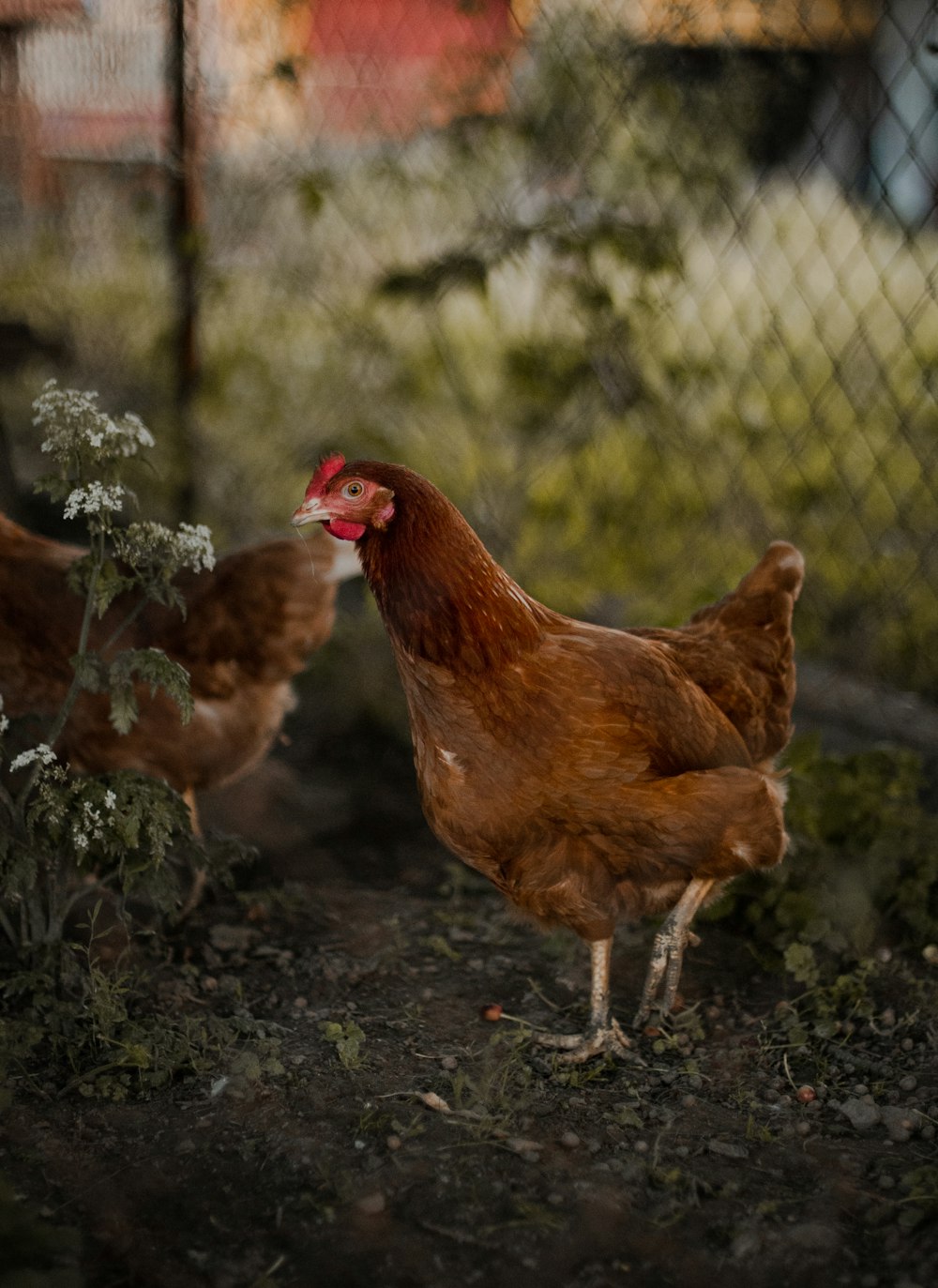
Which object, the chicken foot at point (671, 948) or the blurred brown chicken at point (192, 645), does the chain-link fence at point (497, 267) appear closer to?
the blurred brown chicken at point (192, 645)

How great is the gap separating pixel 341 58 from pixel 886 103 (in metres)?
2.61

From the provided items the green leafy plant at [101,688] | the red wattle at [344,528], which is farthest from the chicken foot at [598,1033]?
the red wattle at [344,528]

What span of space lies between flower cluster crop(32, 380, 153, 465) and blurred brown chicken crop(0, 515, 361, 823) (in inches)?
32.0

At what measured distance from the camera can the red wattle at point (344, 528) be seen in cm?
262

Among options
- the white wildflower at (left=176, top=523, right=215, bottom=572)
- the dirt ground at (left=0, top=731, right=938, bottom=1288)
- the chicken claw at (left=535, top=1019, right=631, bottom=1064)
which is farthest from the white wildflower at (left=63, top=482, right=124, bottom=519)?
the chicken claw at (left=535, top=1019, right=631, bottom=1064)

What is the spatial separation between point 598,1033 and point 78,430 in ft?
6.03

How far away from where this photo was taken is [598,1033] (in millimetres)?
2900

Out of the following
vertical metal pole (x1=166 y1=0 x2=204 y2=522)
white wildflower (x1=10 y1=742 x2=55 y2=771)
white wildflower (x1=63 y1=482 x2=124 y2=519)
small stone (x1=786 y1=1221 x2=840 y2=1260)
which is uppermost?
vertical metal pole (x1=166 y1=0 x2=204 y2=522)

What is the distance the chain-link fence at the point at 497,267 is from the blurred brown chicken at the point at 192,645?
3.89 feet

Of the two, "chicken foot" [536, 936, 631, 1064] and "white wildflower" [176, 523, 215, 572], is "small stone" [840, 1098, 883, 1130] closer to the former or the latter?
"chicken foot" [536, 936, 631, 1064]

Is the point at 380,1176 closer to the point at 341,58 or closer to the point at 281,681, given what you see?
the point at 281,681

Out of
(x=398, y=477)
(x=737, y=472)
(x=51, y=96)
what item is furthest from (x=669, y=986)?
(x=51, y=96)

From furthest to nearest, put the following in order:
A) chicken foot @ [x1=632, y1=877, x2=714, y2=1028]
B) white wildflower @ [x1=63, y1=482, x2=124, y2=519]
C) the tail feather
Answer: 1. the tail feather
2. chicken foot @ [x1=632, y1=877, x2=714, y2=1028]
3. white wildflower @ [x1=63, y1=482, x2=124, y2=519]

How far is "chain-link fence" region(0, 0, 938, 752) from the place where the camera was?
4.46 meters
